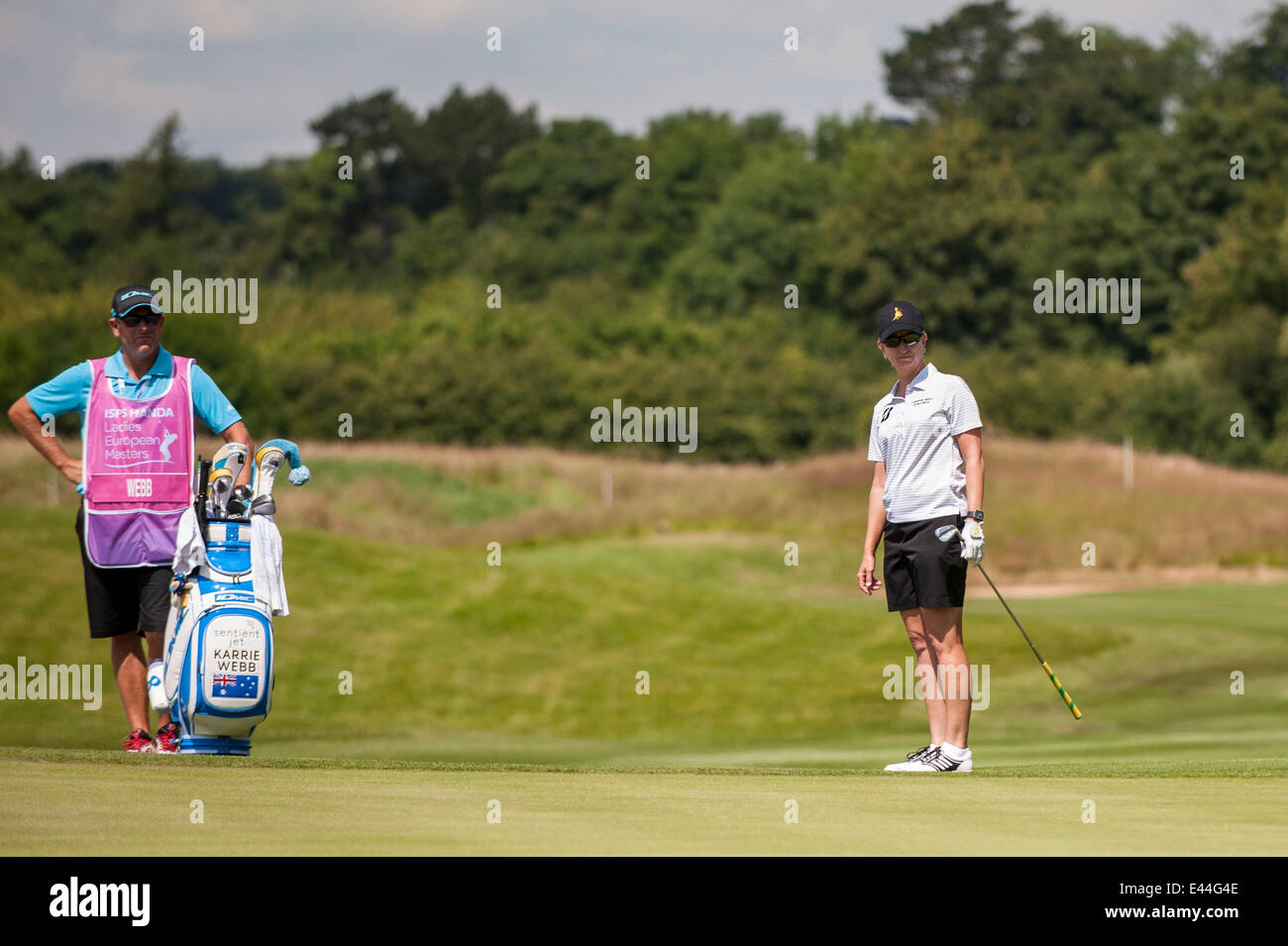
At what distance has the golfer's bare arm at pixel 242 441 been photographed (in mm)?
8656

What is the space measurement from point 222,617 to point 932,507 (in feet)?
10.9

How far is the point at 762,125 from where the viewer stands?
105 meters

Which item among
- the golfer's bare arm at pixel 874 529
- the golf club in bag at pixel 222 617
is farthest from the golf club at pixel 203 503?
the golfer's bare arm at pixel 874 529

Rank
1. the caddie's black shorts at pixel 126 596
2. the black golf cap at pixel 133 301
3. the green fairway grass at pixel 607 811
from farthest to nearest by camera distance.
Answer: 1. the caddie's black shorts at pixel 126 596
2. the black golf cap at pixel 133 301
3. the green fairway grass at pixel 607 811

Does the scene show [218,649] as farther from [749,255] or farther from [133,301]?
[749,255]

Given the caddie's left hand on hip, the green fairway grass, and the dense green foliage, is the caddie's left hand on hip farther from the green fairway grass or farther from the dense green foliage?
the dense green foliage

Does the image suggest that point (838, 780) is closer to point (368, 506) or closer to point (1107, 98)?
point (368, 506)

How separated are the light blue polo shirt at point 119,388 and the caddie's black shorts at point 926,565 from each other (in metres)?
3.21

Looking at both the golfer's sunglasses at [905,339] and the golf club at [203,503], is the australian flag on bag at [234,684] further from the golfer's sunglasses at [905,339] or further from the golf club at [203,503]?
the golfer's sunglasses at [905,339]

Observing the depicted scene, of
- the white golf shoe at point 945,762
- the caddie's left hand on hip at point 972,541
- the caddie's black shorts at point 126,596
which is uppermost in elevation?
the caddie's left hand on hip at point 972,541

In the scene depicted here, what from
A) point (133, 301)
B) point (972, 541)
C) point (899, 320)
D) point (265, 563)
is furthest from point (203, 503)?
point (972, 541)

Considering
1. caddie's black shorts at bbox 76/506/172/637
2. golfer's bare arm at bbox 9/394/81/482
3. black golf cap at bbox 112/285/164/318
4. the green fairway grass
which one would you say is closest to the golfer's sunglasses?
the green fairway grass

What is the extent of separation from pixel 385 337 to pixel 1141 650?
2148 inches
